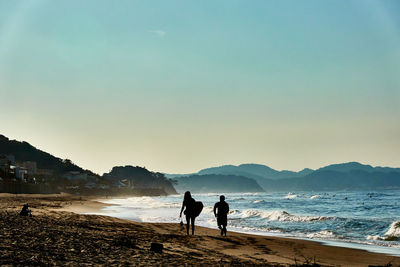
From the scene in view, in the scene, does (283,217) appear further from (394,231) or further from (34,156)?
(34,156)

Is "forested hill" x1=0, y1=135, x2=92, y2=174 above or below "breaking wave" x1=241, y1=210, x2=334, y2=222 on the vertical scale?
above

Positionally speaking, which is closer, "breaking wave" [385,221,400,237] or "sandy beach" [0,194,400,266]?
"sandy beach" [0,194,400,266]

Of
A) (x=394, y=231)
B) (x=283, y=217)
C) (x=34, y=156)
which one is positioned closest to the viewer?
(x=394, y=231)

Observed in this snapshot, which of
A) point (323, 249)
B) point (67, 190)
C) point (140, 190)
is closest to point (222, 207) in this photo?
point (323, 249)

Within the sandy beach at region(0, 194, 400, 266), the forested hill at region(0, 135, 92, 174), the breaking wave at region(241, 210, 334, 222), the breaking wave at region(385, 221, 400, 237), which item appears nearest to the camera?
the sandy beach at region(0, 194, 400, 266)

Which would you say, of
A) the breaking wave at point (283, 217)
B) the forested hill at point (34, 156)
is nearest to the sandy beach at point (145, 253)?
the breaking wave at point (283, 217)

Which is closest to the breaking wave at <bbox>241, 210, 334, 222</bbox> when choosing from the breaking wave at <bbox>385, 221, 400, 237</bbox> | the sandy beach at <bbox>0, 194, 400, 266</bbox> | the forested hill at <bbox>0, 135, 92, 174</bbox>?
the breaking wave at <bbox>385, 221, 400, 237</bbox>

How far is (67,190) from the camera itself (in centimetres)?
11794

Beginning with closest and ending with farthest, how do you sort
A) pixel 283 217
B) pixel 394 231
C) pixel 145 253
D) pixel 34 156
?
pixel 145 253 → pixel 394 231 → pixel 283 217 → pixel 34 156

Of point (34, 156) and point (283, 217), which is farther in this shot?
point (34, 156)

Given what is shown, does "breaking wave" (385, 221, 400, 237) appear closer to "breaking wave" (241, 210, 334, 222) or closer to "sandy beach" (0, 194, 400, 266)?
"sandy beach" (0, 194, 400, 266)

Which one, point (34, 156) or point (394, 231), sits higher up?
point (34, 156)

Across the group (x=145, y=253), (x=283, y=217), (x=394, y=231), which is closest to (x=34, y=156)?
(x=283, y=217)

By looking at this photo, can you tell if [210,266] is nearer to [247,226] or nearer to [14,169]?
[247,226]
